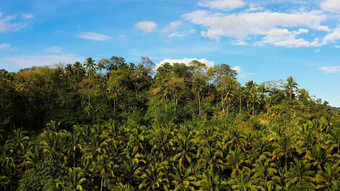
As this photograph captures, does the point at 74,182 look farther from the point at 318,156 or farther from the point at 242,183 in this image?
the point at 318,156

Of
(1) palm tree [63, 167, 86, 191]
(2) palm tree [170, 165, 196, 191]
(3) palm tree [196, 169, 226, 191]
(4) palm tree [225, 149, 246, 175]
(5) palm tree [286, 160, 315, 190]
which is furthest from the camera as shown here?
(4) palm tree [225, 149, 246, 175]

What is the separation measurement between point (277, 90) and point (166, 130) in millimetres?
47127

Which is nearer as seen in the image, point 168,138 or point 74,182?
point 74,182

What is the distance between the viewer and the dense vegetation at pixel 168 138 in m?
42.4

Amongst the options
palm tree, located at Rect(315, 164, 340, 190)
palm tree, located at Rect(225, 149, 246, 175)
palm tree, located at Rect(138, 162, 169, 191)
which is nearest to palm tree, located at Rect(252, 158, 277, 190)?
palm tree, located at Rect(225, 149, 246, 175)

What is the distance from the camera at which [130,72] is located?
308ft

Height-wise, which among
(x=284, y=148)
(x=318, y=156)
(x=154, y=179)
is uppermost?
(x=284, y=148)

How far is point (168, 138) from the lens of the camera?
53.2 meters

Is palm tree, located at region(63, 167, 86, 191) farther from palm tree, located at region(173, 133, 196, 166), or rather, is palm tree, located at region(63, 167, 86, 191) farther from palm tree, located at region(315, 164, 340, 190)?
palm tree, located at region(315, 164, 340, 190)

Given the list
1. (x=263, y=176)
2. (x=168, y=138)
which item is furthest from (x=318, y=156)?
(x=168, y=138)

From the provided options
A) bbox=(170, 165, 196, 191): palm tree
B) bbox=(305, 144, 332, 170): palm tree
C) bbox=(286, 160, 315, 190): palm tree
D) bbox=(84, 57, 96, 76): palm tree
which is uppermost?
bbox=(84, 57, 96, 76): palm tree

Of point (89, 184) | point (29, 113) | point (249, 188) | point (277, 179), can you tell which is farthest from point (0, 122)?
point (277, 179)

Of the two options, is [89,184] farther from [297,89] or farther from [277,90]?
[297,89]

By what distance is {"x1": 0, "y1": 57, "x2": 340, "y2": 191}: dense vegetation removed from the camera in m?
42.4
